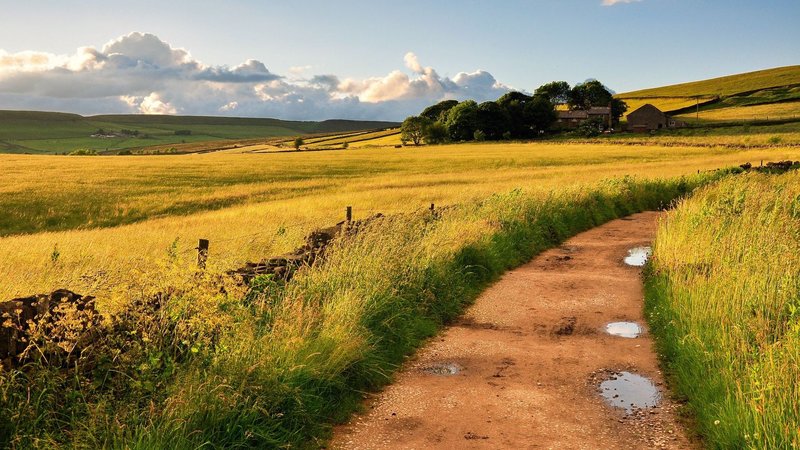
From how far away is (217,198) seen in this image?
110 feet

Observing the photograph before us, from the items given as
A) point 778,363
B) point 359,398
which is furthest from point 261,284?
point 778,363

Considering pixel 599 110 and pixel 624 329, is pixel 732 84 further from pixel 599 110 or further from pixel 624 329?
pixel 624 329

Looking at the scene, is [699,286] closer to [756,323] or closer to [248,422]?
[756,323]

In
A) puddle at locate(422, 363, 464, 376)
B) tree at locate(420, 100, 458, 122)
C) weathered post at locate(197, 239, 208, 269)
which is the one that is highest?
tree at locate(420, 100, 458, 122)

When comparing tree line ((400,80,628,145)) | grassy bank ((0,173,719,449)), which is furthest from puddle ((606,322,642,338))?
tree line ((400,80,628,145))

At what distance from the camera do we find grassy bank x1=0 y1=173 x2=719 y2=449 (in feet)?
16.6

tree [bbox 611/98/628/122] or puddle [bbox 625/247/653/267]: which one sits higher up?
tree [bbox 611/98/628/122]

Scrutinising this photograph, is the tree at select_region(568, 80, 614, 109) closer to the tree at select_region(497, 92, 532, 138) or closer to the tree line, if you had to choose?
the tree line

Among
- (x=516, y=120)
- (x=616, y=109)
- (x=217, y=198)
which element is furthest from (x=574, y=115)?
(x=217, y=198)

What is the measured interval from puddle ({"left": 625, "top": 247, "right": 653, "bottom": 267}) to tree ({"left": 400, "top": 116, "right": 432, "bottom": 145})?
336 feet

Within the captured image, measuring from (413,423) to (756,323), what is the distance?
4121 mm

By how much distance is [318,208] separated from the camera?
26953 millimetres

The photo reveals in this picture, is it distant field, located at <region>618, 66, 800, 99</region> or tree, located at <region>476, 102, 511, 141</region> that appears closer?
tree, located at <region>476, 102, 511, 141</region>

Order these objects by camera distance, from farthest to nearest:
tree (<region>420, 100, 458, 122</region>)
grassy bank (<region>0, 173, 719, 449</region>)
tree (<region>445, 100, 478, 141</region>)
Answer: tree (<region>420, 100, 458, 122</region>), tree (<region>445, 100, 478, 141</region>), grassy bank (<region>0, 173, 719, 449</region>)
